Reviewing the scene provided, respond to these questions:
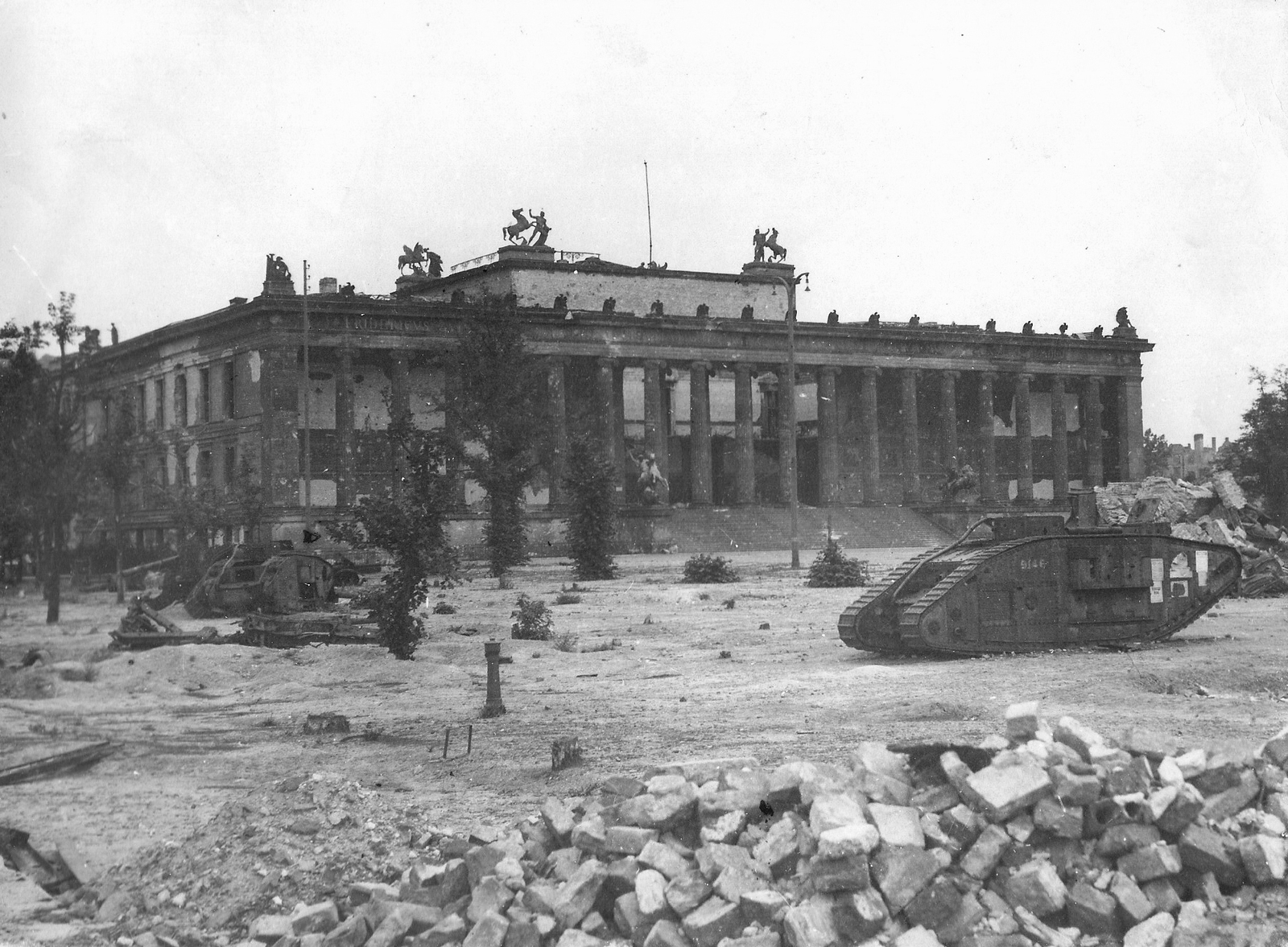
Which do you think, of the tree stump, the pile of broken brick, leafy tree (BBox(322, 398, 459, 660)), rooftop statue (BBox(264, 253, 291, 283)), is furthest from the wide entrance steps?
the pile of broken brick

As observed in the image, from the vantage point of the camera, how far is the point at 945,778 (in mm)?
7391

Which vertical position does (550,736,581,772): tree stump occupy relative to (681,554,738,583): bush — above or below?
below

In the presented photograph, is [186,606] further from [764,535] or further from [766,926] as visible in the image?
[764,535]

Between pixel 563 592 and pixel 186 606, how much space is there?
28.4 ft

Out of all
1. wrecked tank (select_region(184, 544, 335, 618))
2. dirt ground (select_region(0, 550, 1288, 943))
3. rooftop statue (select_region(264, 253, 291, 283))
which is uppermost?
rooftop statue (select_region(264, 253, 291, 283))

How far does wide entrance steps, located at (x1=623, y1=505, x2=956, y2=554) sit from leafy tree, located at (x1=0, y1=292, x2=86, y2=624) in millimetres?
37364

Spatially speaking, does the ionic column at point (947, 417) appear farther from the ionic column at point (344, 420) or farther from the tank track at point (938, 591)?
the tank track at point (938, 591)

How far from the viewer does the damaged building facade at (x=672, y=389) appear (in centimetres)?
4953

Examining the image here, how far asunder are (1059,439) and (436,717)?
6250cm

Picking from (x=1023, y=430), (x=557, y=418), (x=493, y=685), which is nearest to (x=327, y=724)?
(x=493, y=685)

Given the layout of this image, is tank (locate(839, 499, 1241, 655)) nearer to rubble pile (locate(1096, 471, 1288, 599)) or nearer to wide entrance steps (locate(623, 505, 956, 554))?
rubble pile (locate(1096, 471, 1288, 599))

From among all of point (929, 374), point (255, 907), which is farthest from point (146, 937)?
point (929, 374)

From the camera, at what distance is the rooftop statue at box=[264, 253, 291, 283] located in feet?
141

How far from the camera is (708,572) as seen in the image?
33.2m
